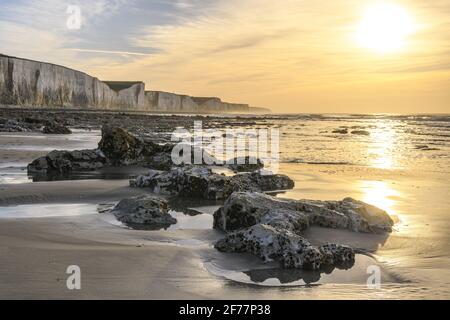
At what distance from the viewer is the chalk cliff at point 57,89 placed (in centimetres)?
9656

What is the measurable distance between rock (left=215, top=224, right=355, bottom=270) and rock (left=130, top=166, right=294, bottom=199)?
140 inches

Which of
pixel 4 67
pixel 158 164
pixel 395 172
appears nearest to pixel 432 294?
pixel 395 172

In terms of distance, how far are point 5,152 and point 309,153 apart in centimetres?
1096

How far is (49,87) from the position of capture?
110000 millimetres

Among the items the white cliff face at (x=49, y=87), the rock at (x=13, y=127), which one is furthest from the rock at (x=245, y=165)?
the white cliff face at (x=49, y=87)

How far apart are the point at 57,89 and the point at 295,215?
11587cm

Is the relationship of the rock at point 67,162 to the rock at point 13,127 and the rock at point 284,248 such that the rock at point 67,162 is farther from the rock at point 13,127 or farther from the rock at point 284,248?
the rock at point 13,127

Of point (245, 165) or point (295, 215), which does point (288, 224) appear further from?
point (245, 165)

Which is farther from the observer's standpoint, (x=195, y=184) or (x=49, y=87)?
(x=49, y=87)

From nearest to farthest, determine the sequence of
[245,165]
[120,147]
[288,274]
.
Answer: [288,274] < [245,165] < [120,147]

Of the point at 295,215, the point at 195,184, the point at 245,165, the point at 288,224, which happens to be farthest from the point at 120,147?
the point at 288,224

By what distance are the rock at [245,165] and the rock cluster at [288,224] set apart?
19.5 ft

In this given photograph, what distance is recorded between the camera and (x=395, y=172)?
517 inches

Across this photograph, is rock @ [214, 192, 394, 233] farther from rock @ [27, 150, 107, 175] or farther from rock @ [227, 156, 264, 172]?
rock @ [27, 150, 107, 175]
